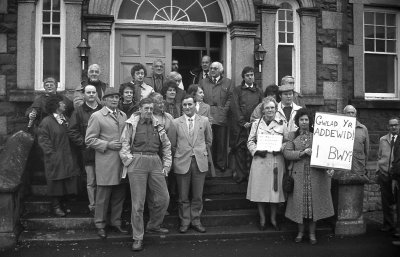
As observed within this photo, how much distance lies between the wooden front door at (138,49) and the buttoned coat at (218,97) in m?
1.80

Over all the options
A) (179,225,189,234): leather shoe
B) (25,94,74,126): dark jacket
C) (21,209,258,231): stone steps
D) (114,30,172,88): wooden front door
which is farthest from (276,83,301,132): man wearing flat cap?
(25,94,74,126): dark jacket

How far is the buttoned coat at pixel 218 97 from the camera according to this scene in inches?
318

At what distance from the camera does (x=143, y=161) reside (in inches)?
239

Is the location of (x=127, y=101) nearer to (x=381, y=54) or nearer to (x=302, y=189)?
(x=302, y=189)

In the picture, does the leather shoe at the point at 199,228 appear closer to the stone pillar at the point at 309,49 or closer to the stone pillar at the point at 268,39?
the stone pillar at the point at 268,39

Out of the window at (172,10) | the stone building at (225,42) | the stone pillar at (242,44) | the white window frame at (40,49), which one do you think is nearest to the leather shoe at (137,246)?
the stone building at (225,42)

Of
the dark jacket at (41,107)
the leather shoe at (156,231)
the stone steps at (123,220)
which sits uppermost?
the dark jacket at (41,107)

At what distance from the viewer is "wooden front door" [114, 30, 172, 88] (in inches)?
373

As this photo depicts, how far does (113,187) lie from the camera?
6492 millimetres

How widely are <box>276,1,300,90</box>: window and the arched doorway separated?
3.87 ft

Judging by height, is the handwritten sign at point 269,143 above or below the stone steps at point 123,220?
above

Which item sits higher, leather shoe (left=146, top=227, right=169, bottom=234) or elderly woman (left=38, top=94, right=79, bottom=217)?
elderly woman (left=38, top=94, right=79, bottom=217)

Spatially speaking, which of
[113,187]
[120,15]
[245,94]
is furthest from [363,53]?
[113,187]

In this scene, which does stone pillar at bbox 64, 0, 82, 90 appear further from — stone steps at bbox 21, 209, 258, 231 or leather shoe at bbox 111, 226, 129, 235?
leather shoe at bbox 111, 226, 129, 235
